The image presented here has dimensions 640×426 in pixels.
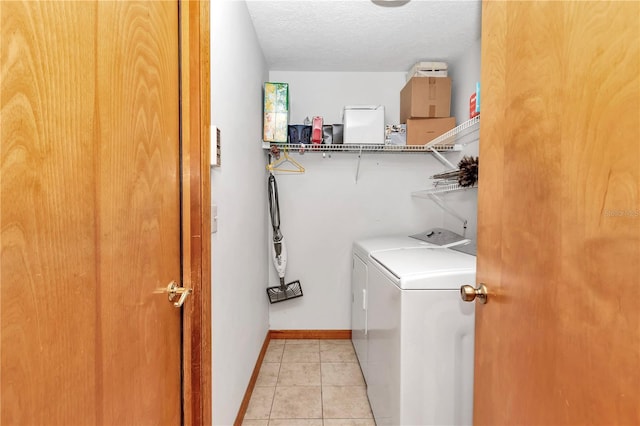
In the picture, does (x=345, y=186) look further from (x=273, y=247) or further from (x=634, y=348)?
(x=634, y=348)

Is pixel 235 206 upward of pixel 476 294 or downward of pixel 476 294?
upward

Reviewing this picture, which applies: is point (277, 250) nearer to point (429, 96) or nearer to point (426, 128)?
point (426, 128)

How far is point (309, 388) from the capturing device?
6.59 ft

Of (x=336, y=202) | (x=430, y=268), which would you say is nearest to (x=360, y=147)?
(x=336, y=202)

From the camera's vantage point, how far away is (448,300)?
124 centimetres

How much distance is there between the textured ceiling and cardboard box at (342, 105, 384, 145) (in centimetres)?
43

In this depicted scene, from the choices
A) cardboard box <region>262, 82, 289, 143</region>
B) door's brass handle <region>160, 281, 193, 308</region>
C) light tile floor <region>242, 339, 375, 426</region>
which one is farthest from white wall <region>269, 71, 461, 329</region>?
door's brass handle <region>160, 281, 193, 308</region>

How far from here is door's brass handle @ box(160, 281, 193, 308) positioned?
0.94m

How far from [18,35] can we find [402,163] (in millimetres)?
2562

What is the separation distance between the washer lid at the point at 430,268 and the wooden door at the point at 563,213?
14.3 inches

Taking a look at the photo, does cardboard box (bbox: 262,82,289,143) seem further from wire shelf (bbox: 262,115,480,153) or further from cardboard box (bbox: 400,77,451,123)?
cardboard box (bbox: 400,77,451,123)

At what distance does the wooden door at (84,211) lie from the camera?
443mm

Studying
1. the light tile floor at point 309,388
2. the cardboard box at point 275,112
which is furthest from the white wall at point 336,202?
the cardboard box at point 275,112

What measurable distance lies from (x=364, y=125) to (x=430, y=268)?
1.44m
